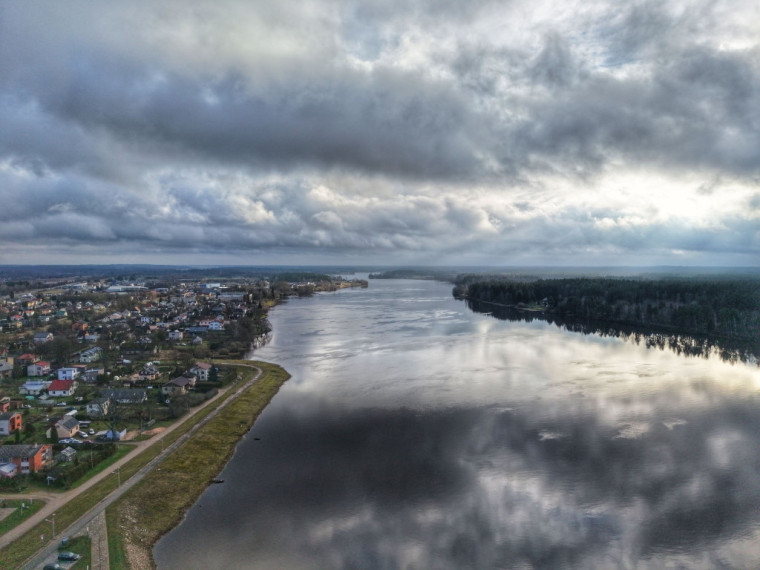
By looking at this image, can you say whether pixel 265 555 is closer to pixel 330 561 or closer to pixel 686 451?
pixel 330 561

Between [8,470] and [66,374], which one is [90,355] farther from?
[8,470]

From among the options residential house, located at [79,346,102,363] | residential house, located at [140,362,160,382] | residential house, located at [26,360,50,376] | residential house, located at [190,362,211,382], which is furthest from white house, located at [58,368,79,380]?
residential house, located at [190,362,211,382]

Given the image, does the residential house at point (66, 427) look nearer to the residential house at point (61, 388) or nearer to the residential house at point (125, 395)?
the residential house at point (125, 395)

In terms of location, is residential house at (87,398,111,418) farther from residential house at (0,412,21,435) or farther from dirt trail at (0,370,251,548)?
dirt trail at (0,370,251,548)

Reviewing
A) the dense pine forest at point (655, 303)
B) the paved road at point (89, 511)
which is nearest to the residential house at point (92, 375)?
the paved road at point (89, 511)

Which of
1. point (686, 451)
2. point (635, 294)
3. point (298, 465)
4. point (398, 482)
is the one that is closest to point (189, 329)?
point (298, 465)

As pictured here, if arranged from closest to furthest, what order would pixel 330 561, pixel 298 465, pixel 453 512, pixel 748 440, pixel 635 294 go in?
pixel 330 561 → pixel 453 512 → pixel 298 465 → pixel 748 440 → pixel 635 294

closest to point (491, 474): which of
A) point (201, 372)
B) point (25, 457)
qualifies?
point (25, 457)
